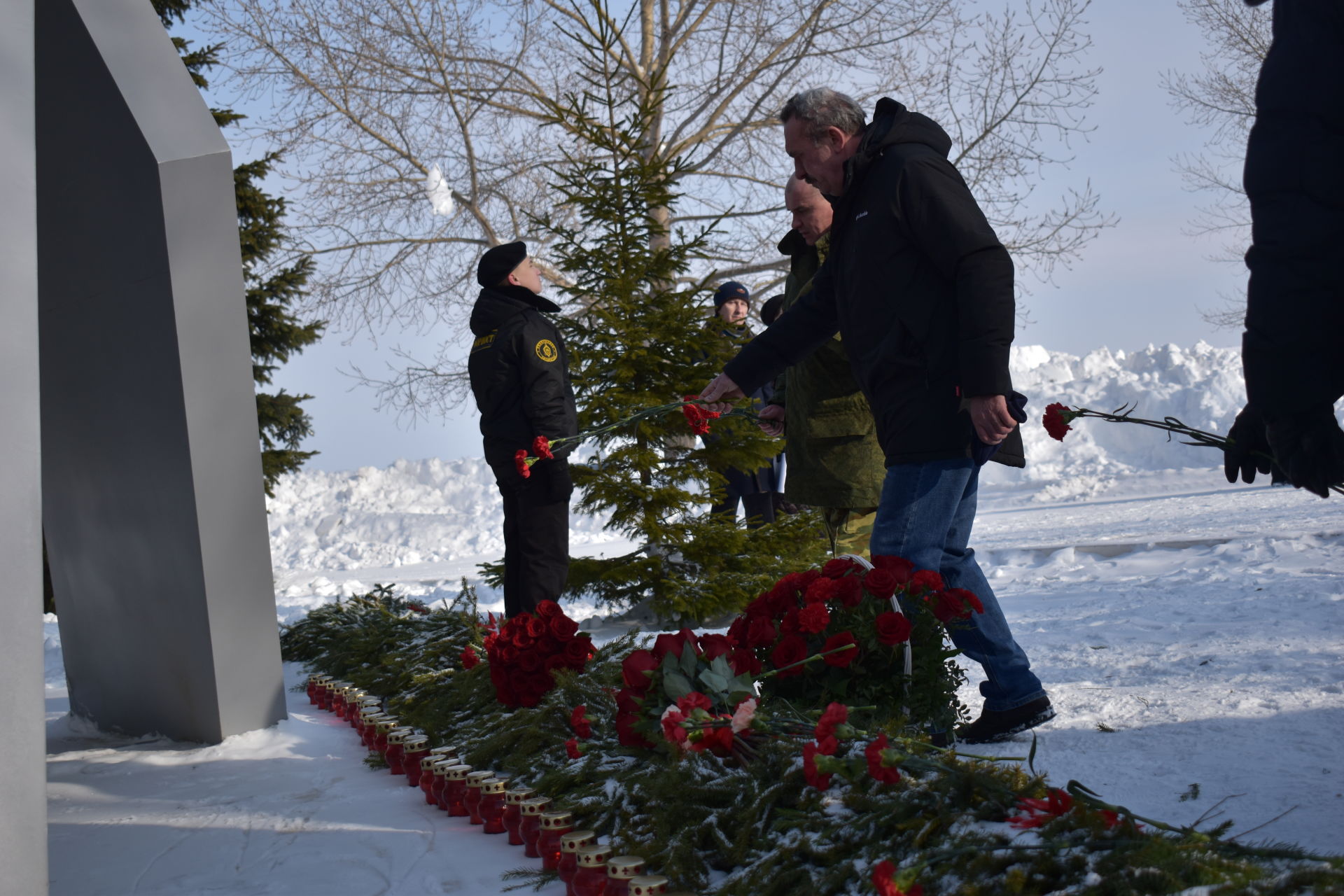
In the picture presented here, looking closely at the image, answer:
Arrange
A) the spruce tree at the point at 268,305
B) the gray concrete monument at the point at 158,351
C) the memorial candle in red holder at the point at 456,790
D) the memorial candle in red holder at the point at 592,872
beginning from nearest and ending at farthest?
1. the memorial candle in red holder at the point at 592,872
2. the memorial candle in red holder at the point at 456,790
3. the gray concrete monument at the point at 158,351
4. the spruce tree at the point at 268,305

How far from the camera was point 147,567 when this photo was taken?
4.71 metres

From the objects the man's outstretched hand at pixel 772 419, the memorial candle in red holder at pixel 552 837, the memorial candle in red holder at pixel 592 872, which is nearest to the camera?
the memorial candle in red holder at pixel 592 872

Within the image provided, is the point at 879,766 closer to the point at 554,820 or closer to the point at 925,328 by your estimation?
the point at 554,820

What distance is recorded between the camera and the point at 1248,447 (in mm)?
2176

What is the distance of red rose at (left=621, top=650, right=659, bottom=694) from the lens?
2770 millimetres

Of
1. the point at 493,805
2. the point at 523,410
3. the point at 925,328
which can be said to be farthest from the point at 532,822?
the point at 523,410

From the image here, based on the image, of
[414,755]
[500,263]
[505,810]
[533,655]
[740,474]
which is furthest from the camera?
[740,474]

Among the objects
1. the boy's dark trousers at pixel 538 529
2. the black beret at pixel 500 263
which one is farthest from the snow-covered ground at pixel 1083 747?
the black beret at pixel 500 263

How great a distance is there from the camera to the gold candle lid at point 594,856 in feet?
7.51

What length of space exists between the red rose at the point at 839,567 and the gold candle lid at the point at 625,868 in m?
1.02

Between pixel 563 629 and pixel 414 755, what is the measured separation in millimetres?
680

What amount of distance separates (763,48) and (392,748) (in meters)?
11.2

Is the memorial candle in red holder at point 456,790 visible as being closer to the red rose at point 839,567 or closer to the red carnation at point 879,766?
the red rose at point 839,567

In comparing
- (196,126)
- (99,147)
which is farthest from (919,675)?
(99,147)
